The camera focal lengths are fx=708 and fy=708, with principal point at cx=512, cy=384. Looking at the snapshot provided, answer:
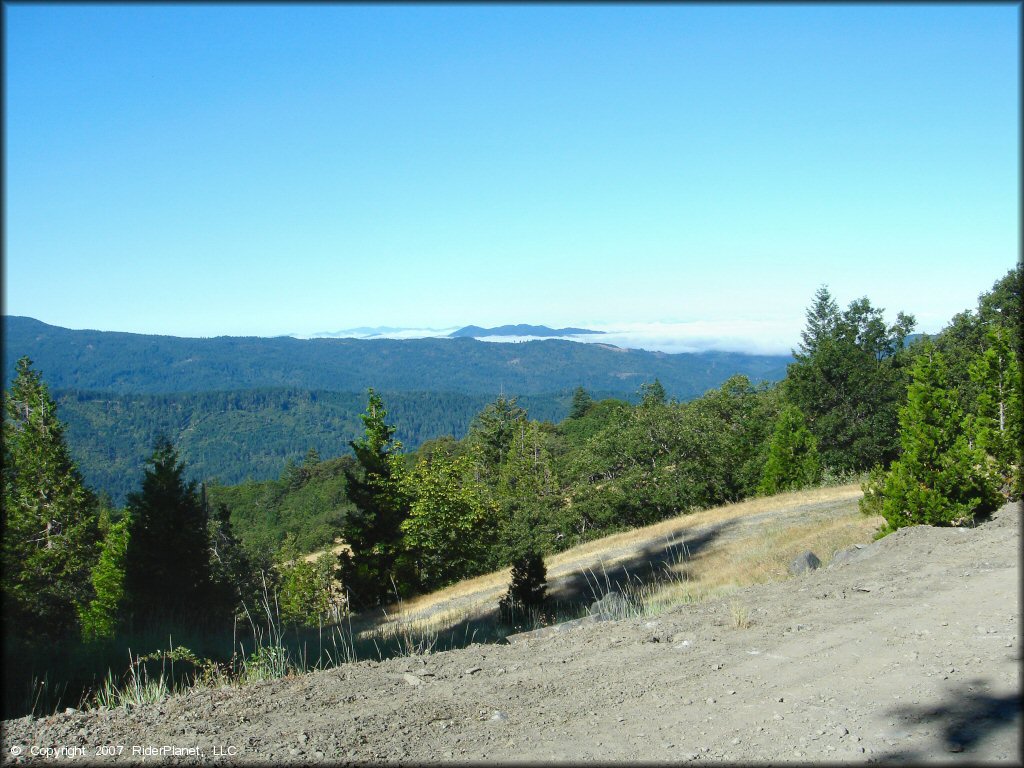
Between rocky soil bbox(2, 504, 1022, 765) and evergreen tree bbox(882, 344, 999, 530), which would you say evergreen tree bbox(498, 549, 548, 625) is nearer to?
rocky soil bbox(2, 504, 1022, 765)

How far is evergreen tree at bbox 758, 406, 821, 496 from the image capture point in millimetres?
35906

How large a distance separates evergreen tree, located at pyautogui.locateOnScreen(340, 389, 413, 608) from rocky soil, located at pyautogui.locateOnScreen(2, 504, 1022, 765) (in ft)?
79.5

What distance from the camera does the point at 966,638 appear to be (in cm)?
604

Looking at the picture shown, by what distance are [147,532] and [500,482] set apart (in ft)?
99.8

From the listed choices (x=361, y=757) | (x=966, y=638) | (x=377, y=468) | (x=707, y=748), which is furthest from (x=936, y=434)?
(x=377, y=468)

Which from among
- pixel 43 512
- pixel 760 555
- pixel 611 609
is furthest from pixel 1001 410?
pixel 43 512

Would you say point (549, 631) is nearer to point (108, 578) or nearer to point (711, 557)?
point (711, 557)

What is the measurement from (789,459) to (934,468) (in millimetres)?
24350

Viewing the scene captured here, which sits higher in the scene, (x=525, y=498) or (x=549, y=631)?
(x=549, y=631)

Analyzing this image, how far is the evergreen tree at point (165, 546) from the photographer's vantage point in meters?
25.8

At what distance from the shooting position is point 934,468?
42.5 feet

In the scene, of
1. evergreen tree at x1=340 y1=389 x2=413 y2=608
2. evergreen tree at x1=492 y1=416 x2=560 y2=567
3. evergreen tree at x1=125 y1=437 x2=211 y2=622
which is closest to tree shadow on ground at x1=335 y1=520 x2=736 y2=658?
evergreen tree at x1=492 y1=416 x2=560 y2=567

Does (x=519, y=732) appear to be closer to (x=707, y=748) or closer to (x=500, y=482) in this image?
(x=707, y=748)

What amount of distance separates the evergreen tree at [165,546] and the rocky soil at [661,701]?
21.7m
